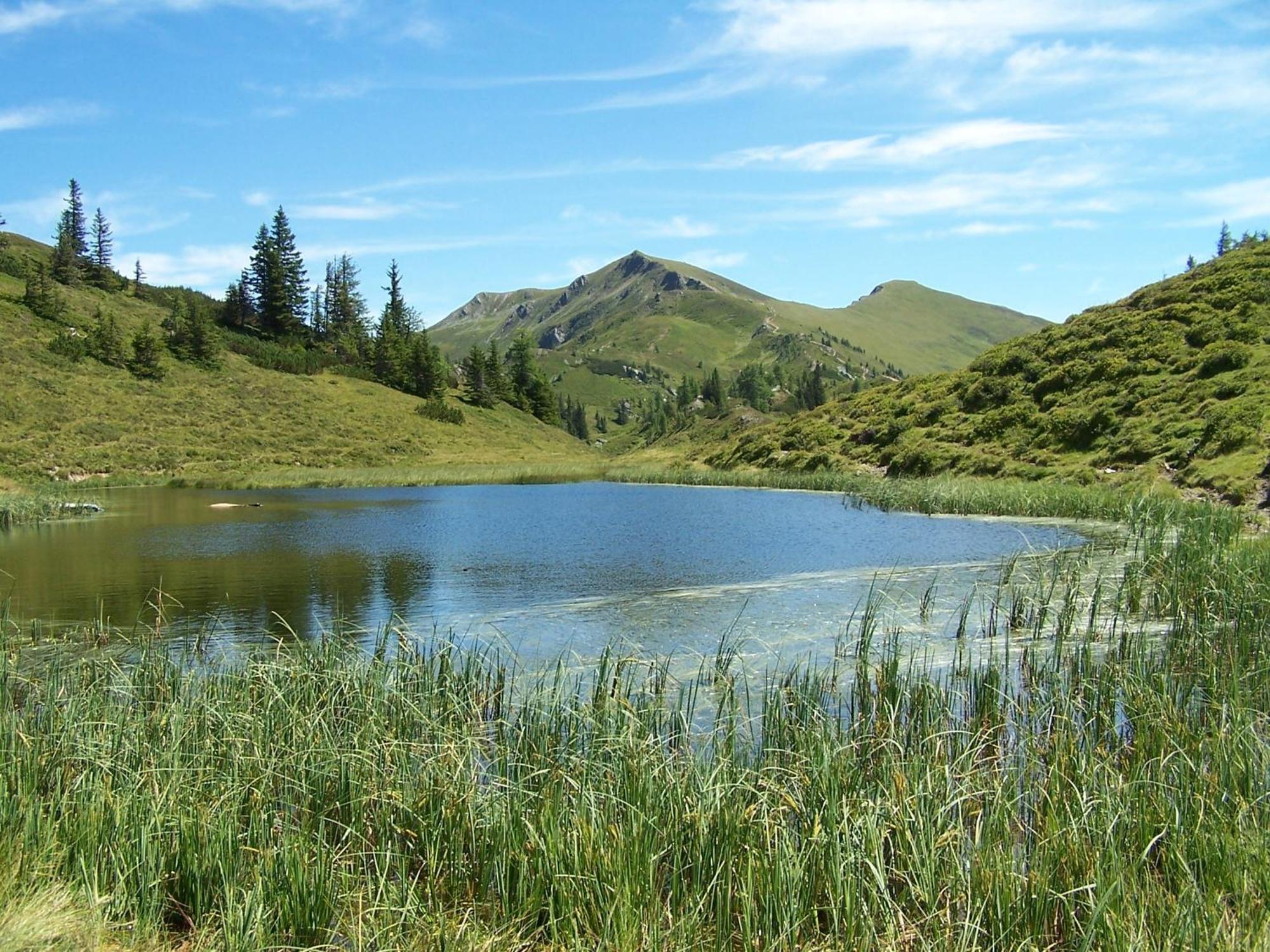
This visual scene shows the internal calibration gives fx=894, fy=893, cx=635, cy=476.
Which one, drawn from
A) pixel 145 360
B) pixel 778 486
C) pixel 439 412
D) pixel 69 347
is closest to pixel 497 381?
pixel 439 412

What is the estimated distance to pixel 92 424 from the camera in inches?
2867

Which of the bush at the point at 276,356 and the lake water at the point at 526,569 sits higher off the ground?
the bush at the point at 276,356

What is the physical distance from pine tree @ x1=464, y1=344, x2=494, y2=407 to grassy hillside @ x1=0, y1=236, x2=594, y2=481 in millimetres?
6319

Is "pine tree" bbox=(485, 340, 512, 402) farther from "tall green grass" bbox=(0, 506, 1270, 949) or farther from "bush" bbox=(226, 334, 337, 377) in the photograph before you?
"tall green grass" bbox=(0, 506, 1270, 949)

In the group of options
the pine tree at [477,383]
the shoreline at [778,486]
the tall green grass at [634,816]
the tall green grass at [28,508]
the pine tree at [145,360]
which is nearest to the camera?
the tall green grass at [634,816]

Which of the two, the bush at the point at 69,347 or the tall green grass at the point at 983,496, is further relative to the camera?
the bush at the point at 69,347

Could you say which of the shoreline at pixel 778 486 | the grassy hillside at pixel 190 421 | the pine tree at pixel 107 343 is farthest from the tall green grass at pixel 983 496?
the pine tree at pixel 107 343

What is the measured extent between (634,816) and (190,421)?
86732 millimetres

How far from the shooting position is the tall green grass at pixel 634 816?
208 inches

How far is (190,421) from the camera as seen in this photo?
82.1 m

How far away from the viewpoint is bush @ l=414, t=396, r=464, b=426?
102m

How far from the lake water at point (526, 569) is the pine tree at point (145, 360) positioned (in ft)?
160

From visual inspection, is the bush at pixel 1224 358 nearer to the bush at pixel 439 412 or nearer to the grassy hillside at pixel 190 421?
the grassy hillside at pixel 190 421

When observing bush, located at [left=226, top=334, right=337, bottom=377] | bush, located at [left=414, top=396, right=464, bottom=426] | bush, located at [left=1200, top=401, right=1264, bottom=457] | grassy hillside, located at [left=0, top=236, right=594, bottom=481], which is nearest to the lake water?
bush, located at [left=1200, top=401, right=1264, bottom=457]
